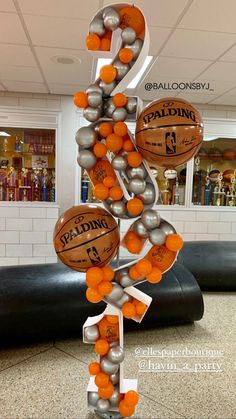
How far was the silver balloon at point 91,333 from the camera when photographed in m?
1.31

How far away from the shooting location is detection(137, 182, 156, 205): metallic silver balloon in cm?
122

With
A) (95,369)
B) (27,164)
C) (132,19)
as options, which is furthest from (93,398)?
(27,164)

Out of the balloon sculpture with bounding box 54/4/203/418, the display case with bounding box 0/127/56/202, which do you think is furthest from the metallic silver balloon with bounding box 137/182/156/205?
the display case with bounding box 0/127/56/202

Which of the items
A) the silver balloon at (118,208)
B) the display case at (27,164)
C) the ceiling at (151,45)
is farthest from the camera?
the display case at (27,164)

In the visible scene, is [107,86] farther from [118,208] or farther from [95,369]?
[95,369]

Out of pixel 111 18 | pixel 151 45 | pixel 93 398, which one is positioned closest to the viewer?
pixel 111 18

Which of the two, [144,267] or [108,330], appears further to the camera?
[108,330]

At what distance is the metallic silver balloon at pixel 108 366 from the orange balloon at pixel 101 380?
23 millimetres

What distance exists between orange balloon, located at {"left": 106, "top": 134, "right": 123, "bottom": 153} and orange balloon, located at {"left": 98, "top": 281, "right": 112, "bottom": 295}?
0.58m

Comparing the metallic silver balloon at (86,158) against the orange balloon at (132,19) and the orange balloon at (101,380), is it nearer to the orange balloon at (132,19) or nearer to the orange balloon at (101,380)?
the orange balloon at (132,19)

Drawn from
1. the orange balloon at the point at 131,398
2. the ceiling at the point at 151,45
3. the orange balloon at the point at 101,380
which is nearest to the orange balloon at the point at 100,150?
the orange balloon at the point at 101,380

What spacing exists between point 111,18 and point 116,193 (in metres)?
0.71

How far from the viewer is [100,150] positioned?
48.2 inches

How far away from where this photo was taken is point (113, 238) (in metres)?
1.23
